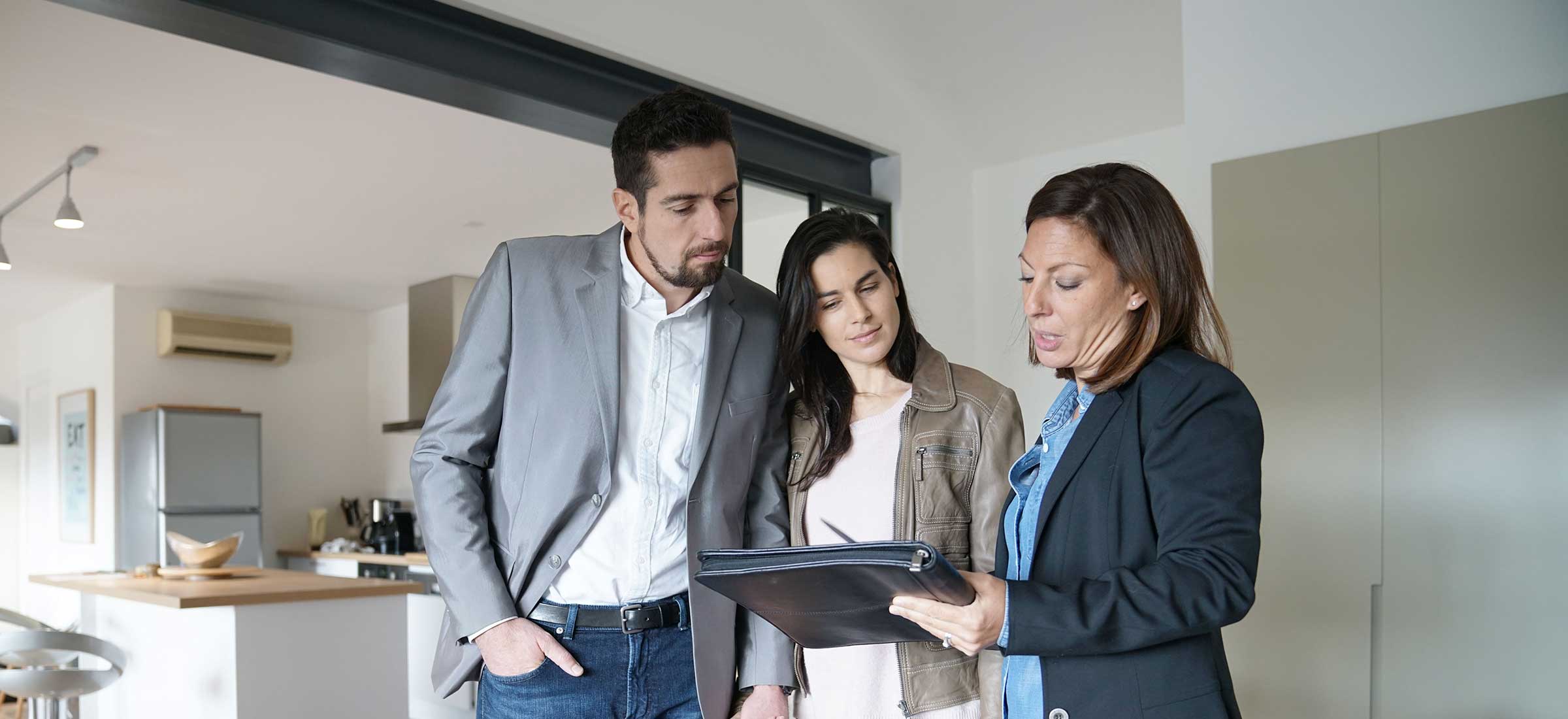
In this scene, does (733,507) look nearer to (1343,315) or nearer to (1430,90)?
(1343,315)

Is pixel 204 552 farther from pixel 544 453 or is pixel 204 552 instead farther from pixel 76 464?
pixel 76 464

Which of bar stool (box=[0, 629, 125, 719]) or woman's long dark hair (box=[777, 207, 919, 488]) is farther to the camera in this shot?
bar stool (box=[0, 629, 125, 719])

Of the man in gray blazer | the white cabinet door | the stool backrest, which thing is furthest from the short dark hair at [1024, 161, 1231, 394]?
the white cabinet door

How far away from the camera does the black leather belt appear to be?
1643mm

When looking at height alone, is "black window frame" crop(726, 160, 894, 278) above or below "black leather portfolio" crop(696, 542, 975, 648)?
above

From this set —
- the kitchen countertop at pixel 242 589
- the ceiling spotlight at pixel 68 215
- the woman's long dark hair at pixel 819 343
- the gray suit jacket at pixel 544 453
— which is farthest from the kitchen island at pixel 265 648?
the woman's long dark hair at pixel 819 343

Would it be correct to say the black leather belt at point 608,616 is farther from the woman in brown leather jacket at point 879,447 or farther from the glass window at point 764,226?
the glass window at point 764,226

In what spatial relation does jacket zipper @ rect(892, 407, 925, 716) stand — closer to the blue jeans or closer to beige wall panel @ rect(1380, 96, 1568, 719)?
the blue jeans

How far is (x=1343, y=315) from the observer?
2.61 m

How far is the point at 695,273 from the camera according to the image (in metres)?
1.71

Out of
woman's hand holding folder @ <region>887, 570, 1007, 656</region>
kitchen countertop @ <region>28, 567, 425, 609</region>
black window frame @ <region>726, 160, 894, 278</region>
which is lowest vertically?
kitchen countertop @ <region>28, 567, 425, 609</region>

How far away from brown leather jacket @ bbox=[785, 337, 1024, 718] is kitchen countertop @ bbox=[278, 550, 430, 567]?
4.35 m

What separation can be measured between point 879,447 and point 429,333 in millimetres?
5613

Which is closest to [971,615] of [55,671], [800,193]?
[800,193]
